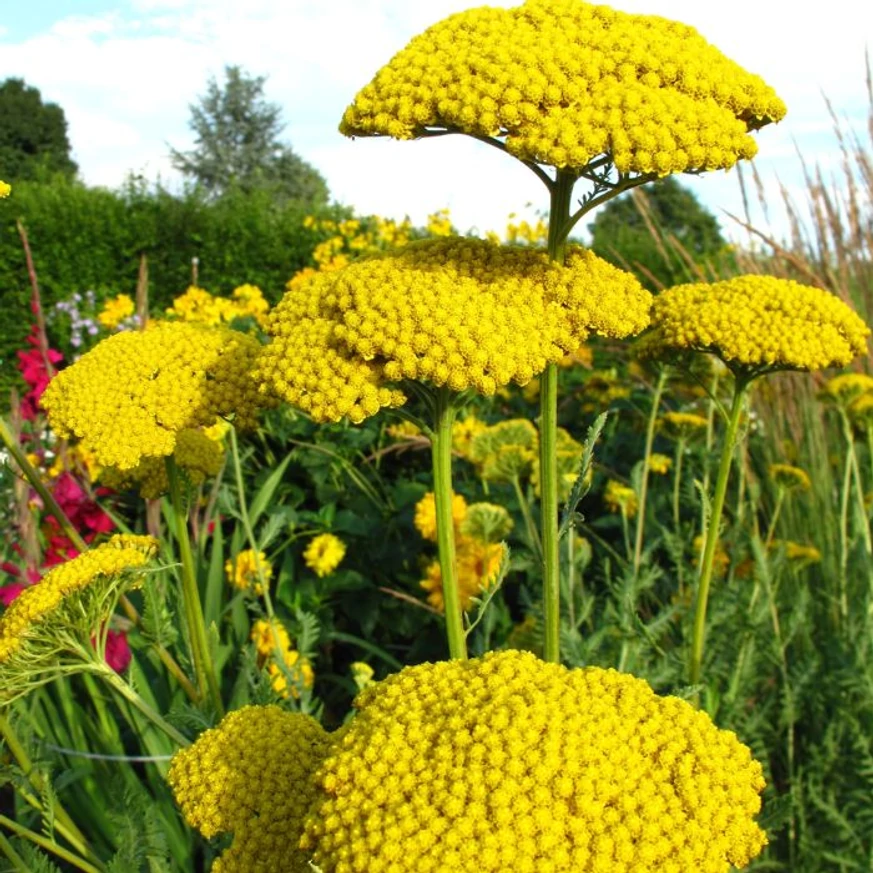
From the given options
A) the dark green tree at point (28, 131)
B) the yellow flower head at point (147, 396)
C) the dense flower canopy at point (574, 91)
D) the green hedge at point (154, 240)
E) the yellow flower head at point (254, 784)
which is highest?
the dark green tree at point (28, 131)

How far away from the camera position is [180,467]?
186 centimetres

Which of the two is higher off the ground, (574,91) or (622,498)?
(574,91)

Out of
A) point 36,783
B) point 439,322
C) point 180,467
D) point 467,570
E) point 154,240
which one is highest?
point 154,240

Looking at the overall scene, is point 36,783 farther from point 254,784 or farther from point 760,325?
point 760,325

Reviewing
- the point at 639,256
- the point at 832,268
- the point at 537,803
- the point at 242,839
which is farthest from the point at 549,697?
the point at 639,256

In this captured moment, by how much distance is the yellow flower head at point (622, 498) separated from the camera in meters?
3.03

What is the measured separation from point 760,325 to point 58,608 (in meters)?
1.33

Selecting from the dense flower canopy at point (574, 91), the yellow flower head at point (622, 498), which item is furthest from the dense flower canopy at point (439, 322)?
the yellow flower head at point (622, 498)

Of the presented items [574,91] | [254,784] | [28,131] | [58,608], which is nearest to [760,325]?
[574,91]

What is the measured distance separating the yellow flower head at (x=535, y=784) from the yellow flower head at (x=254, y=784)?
0.16m

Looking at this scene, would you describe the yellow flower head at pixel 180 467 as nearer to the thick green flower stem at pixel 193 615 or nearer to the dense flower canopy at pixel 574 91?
the thick green flower stem at pixel 193 615

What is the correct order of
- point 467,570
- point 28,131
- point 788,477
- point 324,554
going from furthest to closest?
point 28,131 → point 324,554 → point 467,570 → point 788,477

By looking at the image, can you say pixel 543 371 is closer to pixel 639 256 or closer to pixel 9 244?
pixel 639 256

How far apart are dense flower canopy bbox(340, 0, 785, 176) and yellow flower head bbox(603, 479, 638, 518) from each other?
1.75m
